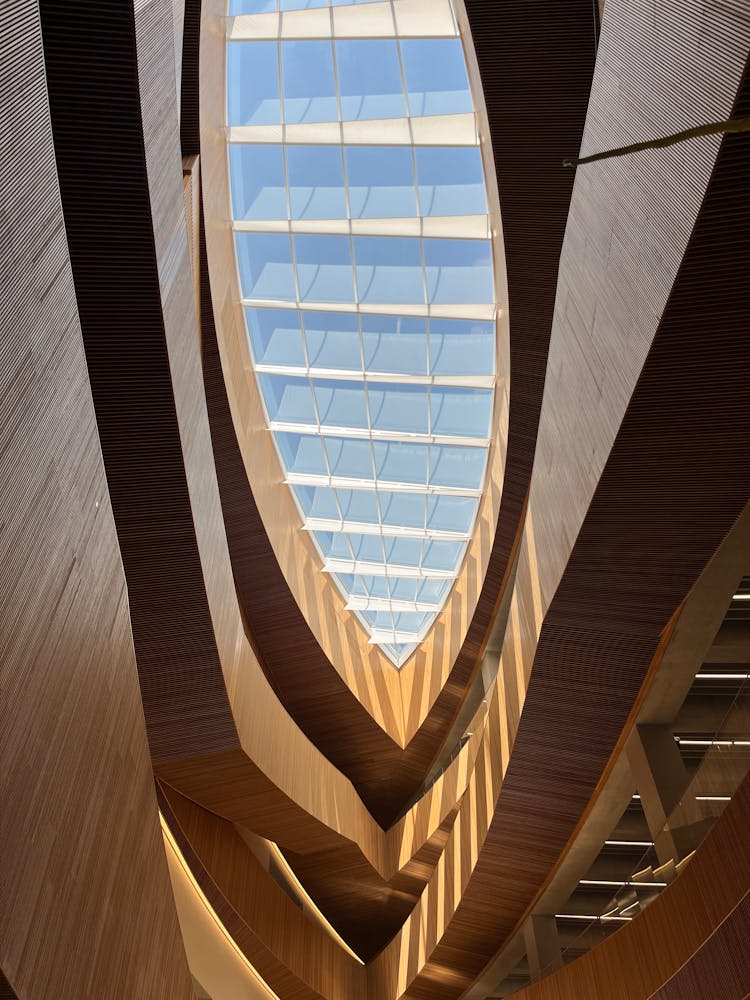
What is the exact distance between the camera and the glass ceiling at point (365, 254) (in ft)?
42.8

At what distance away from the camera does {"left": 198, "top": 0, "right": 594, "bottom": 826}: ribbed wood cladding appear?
28.0 ft

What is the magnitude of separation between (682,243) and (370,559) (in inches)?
794

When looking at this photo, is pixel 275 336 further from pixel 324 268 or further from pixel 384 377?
pixel 384 377

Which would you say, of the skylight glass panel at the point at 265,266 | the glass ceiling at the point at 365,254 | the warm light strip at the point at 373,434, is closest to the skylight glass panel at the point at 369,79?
the glass ceiling at the point at 365,254

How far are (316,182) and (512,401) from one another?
5822 millimetres

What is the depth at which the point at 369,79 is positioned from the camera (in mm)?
13422

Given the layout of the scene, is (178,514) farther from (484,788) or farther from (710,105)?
(484,788)

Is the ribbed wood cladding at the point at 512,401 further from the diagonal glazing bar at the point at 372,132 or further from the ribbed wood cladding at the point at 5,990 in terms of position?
the ribbed wood cladding at the point at 5,990

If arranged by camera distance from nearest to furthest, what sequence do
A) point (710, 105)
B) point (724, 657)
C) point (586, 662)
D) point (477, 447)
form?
point (710, 105), point (586, 662), point (724, 657), point (477, 447)

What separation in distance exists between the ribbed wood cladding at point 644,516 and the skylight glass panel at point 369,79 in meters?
7.31

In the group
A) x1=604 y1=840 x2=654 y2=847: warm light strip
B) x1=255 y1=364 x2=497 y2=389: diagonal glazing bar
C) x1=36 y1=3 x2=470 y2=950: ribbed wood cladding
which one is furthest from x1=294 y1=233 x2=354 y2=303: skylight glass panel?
x1=604 y1=840 x2=654 y2=847: warm light strip

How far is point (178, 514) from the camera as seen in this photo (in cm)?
812

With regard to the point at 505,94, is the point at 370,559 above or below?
below

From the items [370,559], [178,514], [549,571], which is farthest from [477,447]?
[178,514]
